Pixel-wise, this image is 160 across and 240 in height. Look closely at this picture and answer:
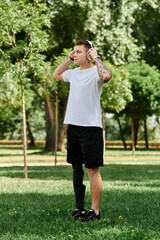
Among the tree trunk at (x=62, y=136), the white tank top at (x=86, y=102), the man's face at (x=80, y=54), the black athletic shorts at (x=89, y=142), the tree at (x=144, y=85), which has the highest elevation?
the tree at (x=144, y=85)

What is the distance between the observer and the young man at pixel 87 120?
4.89m

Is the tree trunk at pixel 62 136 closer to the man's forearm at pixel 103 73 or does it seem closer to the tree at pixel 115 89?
the tree at pixel 115 89

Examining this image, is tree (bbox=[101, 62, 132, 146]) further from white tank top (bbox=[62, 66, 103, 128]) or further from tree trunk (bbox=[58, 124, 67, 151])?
white tank top (bbox=[62, 66, 103, 128])

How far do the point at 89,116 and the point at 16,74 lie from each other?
5698 millimetres

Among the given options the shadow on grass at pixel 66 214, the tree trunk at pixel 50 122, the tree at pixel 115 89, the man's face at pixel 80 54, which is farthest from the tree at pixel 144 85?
the man's face at pixel 80 54

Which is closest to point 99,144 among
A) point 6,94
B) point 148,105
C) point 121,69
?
point 121,69

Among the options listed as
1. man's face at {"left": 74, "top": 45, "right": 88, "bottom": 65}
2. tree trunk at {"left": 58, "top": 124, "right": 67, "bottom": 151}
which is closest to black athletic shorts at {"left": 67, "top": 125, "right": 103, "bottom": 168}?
man's face at {"left": 74, "top": 45, "right": 88, "bottom": 65}

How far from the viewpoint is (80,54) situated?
16.6 ft

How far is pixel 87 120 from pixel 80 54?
0.84 metres

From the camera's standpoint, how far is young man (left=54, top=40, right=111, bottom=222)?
16.0 feet

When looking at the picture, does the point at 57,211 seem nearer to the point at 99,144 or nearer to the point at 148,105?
the point at 99,144

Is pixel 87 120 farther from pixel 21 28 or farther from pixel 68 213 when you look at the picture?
pixel 21 28

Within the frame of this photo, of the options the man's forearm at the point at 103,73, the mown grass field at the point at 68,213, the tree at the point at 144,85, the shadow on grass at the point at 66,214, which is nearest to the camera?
the mown grass field at the point at 68,213

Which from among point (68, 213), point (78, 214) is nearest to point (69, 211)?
point (68, 213)
